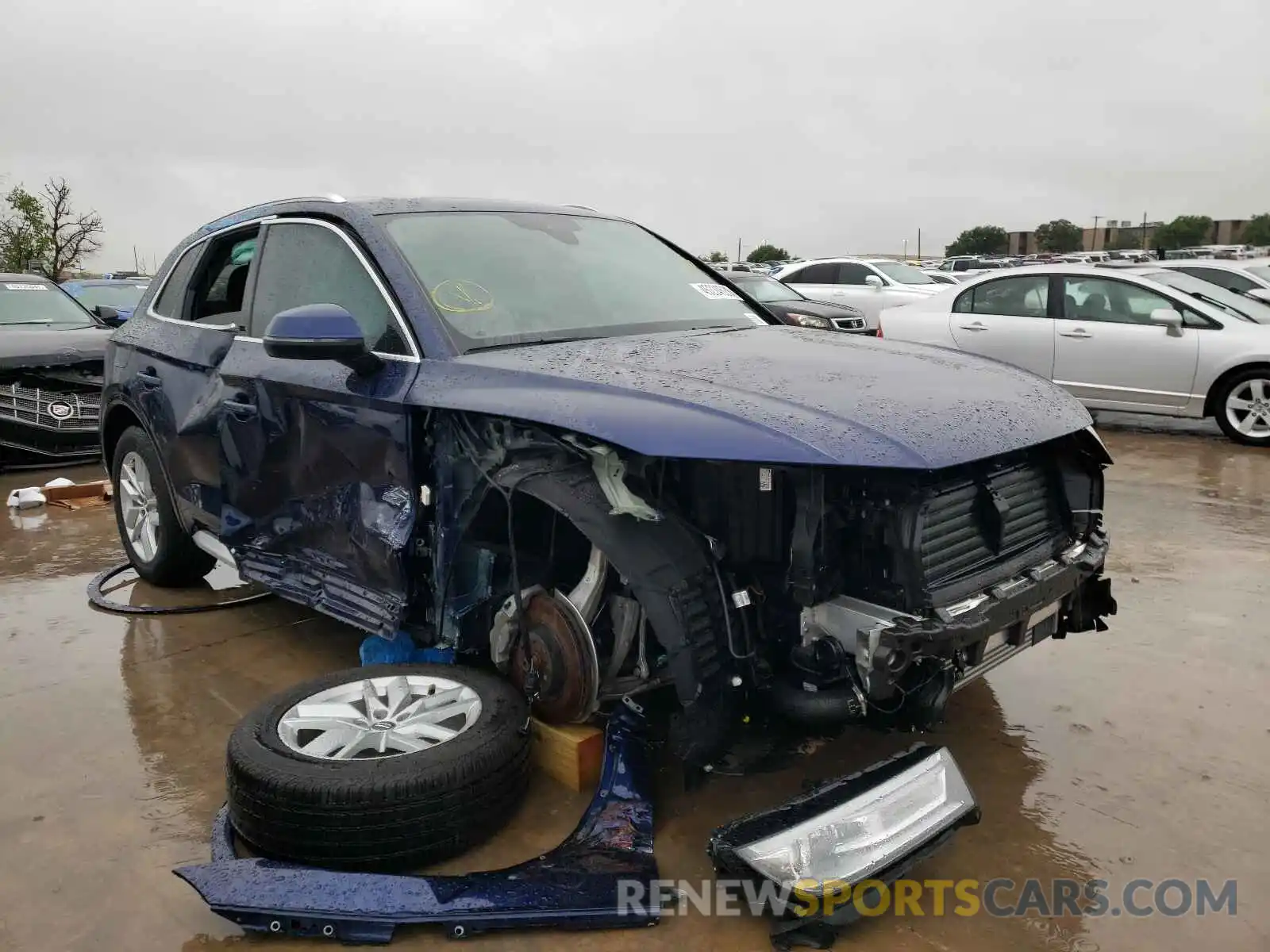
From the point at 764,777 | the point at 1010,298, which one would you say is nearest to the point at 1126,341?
the point at 1010,298

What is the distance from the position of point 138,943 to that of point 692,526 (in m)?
1.66

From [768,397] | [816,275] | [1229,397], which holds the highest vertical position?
[816,275]

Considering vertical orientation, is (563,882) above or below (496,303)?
below

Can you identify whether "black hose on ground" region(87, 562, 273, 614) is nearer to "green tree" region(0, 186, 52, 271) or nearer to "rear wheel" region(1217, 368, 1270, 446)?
"rear wheel" region(1217, 368, 1270, 446)

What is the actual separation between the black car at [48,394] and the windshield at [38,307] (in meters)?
0.25

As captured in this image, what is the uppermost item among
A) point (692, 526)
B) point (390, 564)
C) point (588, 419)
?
point (588, 419)

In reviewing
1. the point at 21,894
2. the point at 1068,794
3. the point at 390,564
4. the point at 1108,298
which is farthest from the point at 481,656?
the point at 1108,298

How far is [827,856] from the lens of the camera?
238cm

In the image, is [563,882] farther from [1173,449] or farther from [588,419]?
[1173,449]

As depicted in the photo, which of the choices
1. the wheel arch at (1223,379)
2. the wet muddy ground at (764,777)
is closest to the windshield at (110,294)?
the wet muddy ground at (764,777)

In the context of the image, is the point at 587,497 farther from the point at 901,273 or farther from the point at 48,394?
the point at 901,273

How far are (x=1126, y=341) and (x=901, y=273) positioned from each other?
28.3 ft

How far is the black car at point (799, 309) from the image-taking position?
11.9 m

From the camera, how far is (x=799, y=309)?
12.2 meters
